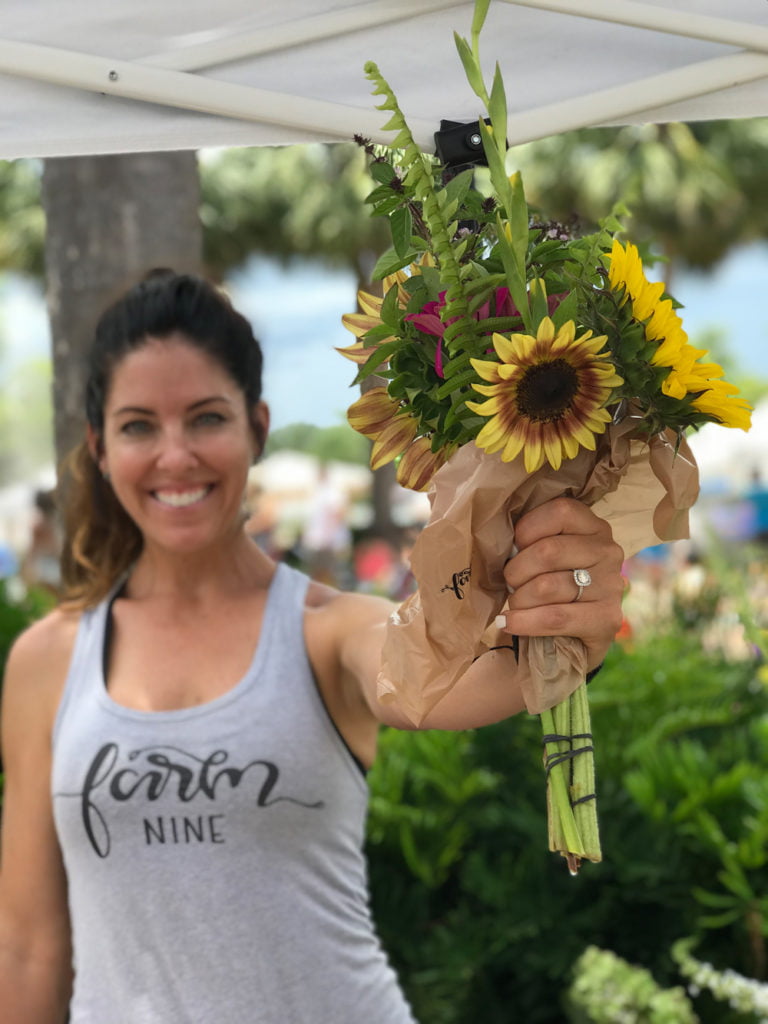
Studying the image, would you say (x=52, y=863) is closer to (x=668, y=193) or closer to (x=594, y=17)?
(x=594, y=17)

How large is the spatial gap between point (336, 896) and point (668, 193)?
Result: 18725mm

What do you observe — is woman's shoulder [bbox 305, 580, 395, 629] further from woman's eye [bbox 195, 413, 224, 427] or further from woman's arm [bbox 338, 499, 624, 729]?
woman's arm [bbox 338, 499, 624, 729]

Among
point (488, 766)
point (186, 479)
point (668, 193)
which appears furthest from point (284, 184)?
point (186, 479)

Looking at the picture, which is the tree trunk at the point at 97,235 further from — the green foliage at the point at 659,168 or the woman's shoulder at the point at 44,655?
the green foliage at the point at 659,168

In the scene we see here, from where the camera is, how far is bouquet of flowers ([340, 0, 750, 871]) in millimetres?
1133

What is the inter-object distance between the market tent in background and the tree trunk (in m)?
1.78

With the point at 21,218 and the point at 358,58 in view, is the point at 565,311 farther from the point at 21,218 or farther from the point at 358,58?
the point at 21,218

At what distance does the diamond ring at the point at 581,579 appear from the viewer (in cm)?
123

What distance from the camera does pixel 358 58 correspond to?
5.01ft

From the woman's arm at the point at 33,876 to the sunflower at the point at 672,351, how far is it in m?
1.28

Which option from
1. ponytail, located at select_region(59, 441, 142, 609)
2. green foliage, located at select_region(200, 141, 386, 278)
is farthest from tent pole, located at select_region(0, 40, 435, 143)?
green foliage, located at select_region(200, 141, 386, 278)

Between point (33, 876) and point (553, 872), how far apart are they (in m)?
1.82

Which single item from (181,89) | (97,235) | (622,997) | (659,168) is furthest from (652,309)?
(659,168)

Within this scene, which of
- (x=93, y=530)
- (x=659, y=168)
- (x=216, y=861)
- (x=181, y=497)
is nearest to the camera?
(x=216, y=861)
